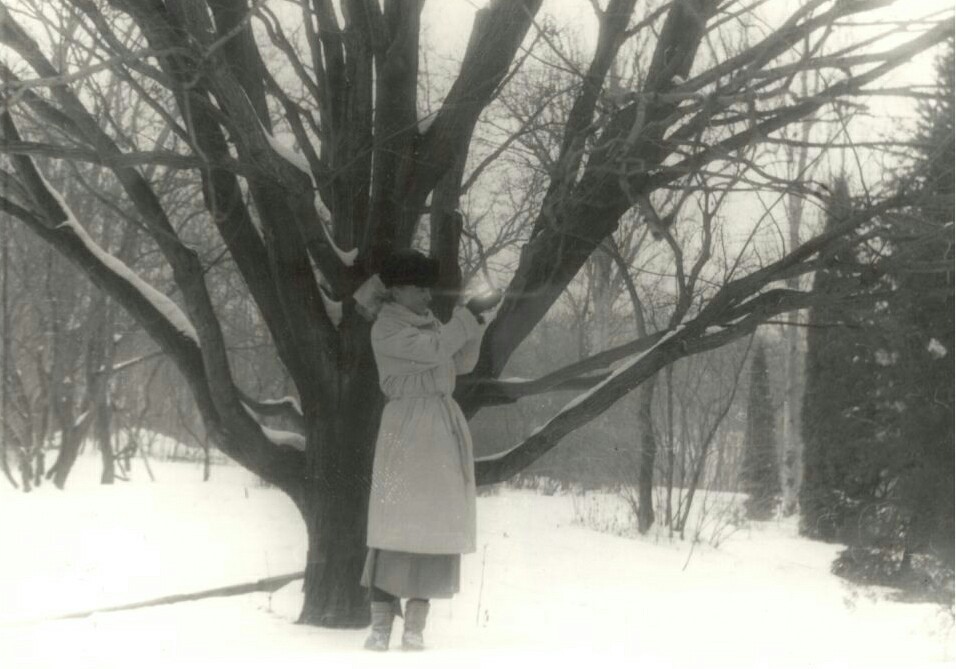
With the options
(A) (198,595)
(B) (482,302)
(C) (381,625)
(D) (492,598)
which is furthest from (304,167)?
(D) (492,598)

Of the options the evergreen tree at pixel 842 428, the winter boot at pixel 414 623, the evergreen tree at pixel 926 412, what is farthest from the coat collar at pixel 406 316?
the evergreen tree at pixel 842 428

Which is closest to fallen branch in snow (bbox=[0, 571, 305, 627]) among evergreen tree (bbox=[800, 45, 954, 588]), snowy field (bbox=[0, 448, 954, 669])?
snowy field (bbox=[0, 448, 954, 669])

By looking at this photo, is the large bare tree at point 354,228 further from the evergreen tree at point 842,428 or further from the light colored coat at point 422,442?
the evergreen tree at point 842,428

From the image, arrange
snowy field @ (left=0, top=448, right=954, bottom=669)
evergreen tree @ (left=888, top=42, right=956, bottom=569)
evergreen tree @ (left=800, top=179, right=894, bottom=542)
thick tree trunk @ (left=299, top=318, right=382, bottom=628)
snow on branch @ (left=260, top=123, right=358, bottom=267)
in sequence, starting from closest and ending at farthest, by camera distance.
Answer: snowy field @ (left=0, top=448, right=954, bottom=669) → snow on branch @ (left=260, top=123, right=358, bottom=267) → thick tree trunk @ (left=299, top=318, right=382, bottom=628) → evergreen tree @ (left=888, top=42, right=956, bottom=569) → evergreen tree @ (left=800, top=179, right=894, bottom=542)

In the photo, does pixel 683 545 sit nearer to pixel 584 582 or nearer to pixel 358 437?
pixel 584 582

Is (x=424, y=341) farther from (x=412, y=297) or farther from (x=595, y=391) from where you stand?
(x=595, y=391)

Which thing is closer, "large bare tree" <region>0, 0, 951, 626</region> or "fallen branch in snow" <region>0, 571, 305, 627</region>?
"large bare tree" <region>0, 0, 951, 626</region>

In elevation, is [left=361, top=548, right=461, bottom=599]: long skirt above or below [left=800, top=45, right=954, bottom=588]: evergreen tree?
below

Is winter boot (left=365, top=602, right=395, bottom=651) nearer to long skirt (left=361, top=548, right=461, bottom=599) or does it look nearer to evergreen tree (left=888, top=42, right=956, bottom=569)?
long skirt (left=361, top=548, right=461, bottom=599)

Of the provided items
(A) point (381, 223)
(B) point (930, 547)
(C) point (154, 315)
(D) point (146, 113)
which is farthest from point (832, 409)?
(D) point (146, 113)

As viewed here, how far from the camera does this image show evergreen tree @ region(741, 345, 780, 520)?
48.9 ft

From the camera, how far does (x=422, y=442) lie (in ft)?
13.8

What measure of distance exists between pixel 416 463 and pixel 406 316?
0.58 meters

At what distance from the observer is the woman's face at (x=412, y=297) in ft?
14.3
